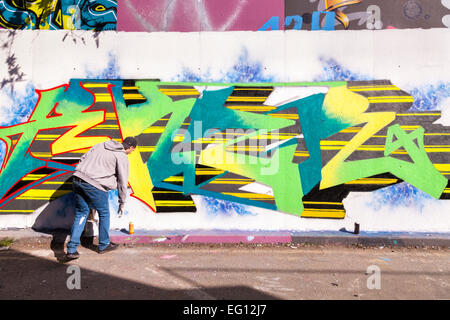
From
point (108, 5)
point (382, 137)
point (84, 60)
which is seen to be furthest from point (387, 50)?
point (84, 60)

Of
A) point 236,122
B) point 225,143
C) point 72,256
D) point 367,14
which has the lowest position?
point 72,256

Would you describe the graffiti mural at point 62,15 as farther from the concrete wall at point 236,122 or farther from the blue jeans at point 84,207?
the blue jeans at point 84,207

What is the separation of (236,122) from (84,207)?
2750mm

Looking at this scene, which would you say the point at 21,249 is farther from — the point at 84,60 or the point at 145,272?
the point at 84,60

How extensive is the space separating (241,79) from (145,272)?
3.44m

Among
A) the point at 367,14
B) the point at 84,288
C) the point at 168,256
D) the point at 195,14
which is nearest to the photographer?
the point at 84,288

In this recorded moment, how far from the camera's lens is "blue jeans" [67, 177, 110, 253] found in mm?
4223

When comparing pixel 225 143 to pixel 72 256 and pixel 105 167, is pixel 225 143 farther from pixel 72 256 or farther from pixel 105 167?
pixel 72 256

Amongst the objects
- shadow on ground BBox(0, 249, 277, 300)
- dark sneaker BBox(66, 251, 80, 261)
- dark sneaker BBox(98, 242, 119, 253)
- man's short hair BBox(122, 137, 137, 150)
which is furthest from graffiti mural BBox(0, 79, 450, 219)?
shadow on ground BBox(0, 249, 277, 300)

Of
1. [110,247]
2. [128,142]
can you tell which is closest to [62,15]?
[128,142]

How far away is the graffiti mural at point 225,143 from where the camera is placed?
5328 mm

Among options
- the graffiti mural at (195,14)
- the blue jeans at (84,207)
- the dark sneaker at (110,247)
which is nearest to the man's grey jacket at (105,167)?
the blue jeans at (84,207)

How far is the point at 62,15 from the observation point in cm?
545

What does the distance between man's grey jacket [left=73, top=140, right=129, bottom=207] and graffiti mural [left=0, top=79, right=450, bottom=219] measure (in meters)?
0.97
